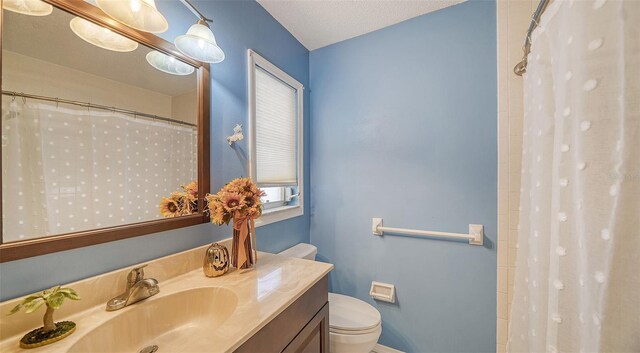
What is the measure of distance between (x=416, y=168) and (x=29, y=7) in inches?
71.6

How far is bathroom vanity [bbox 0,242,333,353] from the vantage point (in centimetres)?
55

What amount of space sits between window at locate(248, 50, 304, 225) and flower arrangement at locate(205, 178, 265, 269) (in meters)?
0.35

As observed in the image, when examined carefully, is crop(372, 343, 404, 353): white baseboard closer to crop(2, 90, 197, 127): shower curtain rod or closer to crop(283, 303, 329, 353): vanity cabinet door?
crop(283, 303, 329, 353): vanity cabinet door

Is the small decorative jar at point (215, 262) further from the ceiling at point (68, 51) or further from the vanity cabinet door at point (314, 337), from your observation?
the ceiling at point (68, 51)

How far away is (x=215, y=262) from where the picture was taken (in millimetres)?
888

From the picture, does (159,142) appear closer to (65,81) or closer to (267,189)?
(65,81)

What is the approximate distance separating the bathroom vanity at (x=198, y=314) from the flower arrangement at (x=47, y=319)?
2 cm

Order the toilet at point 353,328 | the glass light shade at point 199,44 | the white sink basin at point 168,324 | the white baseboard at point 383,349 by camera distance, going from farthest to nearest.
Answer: the white baseboard at point 383,349 < the toilet at point 353,328 < the glass light shade at point 199,44 < the white sink basin at point 168,324

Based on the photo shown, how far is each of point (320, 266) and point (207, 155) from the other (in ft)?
2.50

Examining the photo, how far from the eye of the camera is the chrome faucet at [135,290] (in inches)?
26.8

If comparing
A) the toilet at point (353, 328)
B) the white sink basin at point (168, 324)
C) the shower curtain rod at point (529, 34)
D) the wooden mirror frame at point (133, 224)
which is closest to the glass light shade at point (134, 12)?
the wooden mirror frame at point (133, 224)

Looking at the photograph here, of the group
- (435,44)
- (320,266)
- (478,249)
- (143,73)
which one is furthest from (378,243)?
(143,73)

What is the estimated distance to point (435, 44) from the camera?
1.45m

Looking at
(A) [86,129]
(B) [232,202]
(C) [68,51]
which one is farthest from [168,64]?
(B) [232,202]
